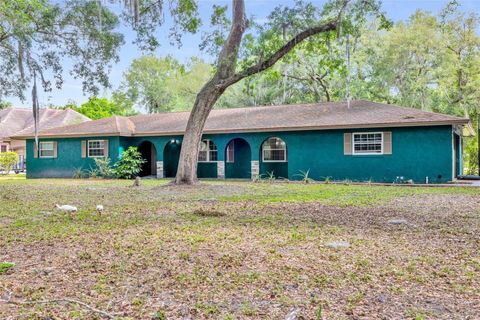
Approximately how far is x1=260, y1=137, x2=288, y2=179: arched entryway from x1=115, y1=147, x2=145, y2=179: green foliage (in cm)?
619

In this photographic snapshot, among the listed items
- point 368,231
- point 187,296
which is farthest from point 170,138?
point 187,296

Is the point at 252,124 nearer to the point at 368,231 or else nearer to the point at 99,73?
the point at 99,73

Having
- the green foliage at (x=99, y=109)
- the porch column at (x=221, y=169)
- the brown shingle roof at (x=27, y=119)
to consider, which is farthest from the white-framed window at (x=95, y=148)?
the green foliage at (x=99, y=109)

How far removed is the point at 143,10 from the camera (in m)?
14.1

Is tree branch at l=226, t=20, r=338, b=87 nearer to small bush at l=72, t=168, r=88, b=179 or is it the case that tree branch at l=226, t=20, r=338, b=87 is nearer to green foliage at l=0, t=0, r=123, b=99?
green foliage at l=0, t=0, r=123, b=99

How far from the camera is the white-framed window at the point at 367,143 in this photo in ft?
55.2

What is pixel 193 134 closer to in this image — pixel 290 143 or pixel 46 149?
pixel 290 143

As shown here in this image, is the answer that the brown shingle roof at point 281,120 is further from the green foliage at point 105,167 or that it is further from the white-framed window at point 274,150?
the green foliage at point 105,167

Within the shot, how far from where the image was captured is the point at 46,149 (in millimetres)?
23234

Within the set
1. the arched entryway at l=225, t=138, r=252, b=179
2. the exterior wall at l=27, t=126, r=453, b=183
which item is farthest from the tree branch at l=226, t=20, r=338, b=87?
the arched entryway at l=225, t=138, r=252, b=179

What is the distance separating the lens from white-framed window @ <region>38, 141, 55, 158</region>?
75.8 feet

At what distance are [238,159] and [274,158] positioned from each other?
74.9 inches

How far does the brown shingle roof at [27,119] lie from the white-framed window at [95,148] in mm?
Answer: 16305

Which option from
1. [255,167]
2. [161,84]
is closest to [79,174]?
[255,167]
